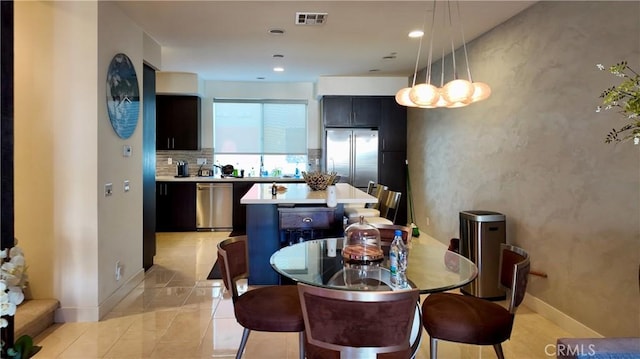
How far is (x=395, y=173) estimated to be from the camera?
720cm

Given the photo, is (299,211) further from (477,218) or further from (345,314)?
(345,314)

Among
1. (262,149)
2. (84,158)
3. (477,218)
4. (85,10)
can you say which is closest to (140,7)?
(85,10)

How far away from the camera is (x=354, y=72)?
6758mm

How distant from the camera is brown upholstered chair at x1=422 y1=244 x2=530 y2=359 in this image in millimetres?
1951

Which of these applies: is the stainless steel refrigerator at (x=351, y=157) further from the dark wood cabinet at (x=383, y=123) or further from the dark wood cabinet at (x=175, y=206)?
the dark wood cabinet at (x=175, y=206)

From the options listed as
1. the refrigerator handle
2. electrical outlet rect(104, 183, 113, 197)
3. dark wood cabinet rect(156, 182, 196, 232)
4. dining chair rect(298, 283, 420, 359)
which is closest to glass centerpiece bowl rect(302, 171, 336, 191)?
electrical outlet rect(104, 183, 113, 197)

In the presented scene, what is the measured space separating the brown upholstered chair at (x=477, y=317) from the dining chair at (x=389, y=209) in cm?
219

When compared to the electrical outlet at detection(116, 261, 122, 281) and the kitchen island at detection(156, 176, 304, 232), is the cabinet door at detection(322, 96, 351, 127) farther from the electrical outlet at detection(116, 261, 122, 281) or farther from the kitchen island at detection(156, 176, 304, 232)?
the electrical outlet at detection(116, 261, 122, 281)

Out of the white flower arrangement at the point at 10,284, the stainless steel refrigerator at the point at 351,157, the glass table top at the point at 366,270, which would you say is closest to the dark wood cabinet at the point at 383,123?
the stainless steel refrigerator at the point at 351,157

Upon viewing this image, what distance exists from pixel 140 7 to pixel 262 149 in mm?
4351

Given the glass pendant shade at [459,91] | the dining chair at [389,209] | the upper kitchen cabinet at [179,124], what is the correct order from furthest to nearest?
the upper kitchen cabinet at [179,124]
the dining chair at [389,209]
the glass pendant shade at [459,91]

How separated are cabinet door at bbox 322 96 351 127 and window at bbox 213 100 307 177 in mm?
904

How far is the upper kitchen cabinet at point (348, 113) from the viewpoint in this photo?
713 centimetres

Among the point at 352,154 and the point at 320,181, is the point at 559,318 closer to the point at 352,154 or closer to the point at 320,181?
the point at 320,181
